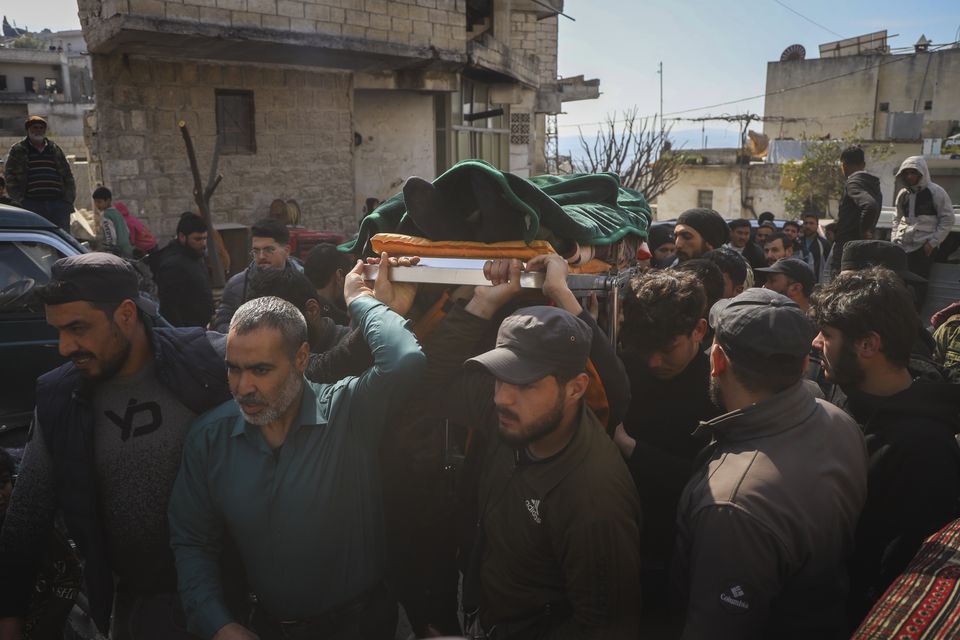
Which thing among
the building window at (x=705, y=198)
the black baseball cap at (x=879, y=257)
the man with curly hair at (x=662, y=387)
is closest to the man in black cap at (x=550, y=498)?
the man with curly hair at (x=662, y=387)

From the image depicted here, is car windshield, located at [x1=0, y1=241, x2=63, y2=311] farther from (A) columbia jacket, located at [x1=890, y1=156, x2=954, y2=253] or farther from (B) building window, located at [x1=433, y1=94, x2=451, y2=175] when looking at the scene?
(B) building window, located at [x1=433, y1=94, x2=451, y2=175]

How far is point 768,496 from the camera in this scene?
1.76 metres

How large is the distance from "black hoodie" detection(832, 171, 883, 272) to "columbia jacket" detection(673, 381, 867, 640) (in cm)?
506

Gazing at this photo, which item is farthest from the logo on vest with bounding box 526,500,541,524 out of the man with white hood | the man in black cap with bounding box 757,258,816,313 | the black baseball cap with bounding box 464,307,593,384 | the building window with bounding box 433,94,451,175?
the building window with bounding box 433,94,451,175

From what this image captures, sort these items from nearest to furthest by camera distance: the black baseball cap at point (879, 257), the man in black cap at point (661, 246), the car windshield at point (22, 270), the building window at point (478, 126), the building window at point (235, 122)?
1. the black baseball cap at point (879, 257)
2. the car windshield at point (22, 270)
3. the man in black cap at point (661, 246)
4. the building window at point (235, 122)
5. the building window at point (478, 126)

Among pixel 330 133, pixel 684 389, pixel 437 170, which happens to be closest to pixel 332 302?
pixel 684 389

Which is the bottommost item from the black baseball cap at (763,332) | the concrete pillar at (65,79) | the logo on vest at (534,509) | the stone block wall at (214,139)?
the logo on vest at (534,509)

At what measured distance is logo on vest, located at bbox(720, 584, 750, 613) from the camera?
1.70 meters

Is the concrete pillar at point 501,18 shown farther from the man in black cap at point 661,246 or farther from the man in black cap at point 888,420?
the man in black cap at point 888,420

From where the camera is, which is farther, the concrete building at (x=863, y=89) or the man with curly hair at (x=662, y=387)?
the concrete building at (x=863, y=89)

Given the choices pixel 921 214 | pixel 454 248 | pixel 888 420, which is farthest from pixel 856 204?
pixel 454 248

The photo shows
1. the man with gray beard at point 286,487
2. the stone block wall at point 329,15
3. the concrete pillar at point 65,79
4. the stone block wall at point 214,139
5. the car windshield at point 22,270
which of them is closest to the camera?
the man with gray beard at point 286,487

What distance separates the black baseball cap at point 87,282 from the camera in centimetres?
234

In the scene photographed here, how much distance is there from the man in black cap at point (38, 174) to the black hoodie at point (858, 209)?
7959 mm
